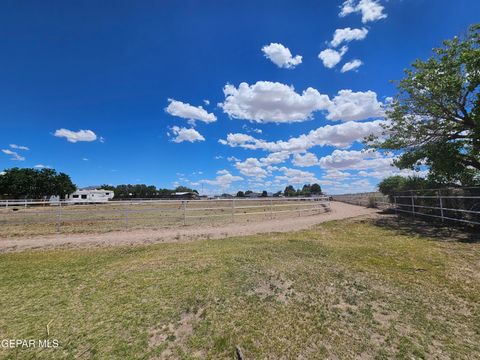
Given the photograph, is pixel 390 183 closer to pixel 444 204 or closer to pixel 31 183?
pixel 444 204

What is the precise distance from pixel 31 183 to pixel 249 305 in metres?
69.9

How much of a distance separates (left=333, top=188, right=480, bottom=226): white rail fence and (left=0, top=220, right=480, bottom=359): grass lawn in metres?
5.04

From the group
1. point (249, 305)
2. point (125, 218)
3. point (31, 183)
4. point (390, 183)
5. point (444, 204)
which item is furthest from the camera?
point (31, 183)

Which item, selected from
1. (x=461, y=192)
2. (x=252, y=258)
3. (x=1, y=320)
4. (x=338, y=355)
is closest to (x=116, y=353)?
(x=1, y=320)

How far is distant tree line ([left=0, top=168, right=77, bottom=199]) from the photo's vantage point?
52.4 metres

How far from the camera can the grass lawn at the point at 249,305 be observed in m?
2.56

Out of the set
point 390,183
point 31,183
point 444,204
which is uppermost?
point 31,183

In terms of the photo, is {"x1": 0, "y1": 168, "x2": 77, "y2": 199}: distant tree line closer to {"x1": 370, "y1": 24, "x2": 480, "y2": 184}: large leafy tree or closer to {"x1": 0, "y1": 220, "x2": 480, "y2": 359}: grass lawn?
{"x1": 0, "y1": 220, "x2": 480, "y2": 359}: grass lawn

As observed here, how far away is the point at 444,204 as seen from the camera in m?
11.4

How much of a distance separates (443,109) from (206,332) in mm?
14389

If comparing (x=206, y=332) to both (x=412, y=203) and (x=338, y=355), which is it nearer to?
(x=338, y=355)

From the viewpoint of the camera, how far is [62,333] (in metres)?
2.87

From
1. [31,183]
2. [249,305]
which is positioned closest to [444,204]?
[249,305]

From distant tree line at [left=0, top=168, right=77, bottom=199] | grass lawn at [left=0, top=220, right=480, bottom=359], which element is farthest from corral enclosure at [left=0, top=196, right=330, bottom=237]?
distant tree line at [left=0, top=168, right=77, bottom=199]
